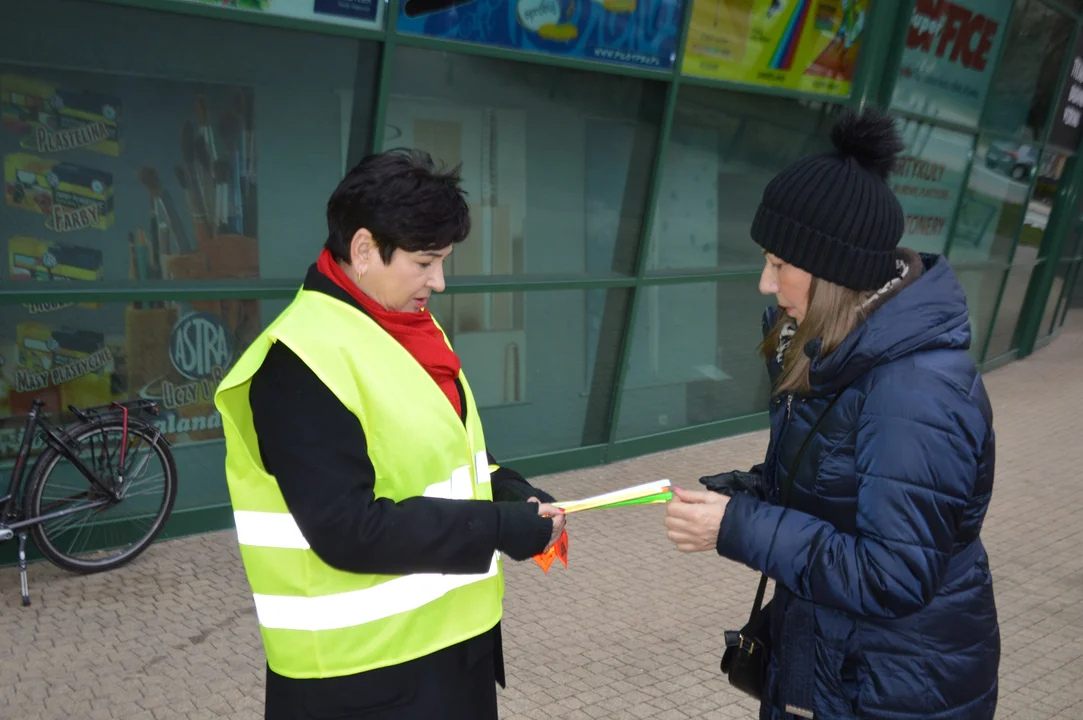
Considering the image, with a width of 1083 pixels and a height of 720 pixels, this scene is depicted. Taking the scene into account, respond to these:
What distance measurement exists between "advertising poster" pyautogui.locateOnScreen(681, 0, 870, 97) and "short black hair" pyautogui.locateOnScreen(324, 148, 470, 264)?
569cm

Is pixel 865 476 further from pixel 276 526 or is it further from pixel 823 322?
pixel 276 526

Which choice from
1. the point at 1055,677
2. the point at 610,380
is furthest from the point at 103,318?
the point at 1055,677

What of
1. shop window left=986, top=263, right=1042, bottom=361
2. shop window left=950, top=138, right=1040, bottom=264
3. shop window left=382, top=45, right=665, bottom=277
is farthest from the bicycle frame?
shop window left=986, top=263, right=1042, bottom=361

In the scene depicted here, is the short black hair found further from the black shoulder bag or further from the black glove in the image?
the black shoulder bag

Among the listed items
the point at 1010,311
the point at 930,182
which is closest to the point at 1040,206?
the point at 1010,311

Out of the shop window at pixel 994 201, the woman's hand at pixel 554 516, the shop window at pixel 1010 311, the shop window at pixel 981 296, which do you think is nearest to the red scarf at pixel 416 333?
the woman's hand at pixel 554 516

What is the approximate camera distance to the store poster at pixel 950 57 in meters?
9.43

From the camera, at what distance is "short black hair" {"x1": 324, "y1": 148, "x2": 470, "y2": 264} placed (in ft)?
6.88

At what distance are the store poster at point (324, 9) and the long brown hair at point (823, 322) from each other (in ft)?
13.6

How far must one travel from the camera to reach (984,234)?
12094mm

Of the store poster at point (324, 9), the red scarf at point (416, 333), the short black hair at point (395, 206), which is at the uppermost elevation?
the store poster at point (324, 9)

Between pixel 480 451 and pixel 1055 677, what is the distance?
3.57m

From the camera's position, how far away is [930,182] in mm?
10672

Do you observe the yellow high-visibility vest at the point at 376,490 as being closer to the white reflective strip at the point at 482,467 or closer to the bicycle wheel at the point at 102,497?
the white reflective strip at the point at 482,467
